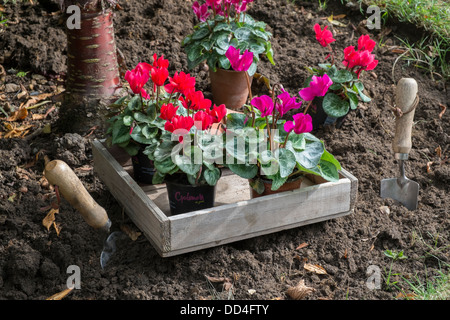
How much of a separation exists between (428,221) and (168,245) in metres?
1.48

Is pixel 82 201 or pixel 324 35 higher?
pixel 324 35

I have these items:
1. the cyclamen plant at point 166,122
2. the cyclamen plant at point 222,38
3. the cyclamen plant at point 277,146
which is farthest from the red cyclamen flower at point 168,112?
the cyclamen plant at point 222,38

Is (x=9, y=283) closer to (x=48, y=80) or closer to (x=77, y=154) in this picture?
(x=77, y=154)

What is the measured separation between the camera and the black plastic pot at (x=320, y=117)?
13.0 ft

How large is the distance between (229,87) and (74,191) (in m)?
1.59

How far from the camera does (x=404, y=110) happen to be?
3.54 metres

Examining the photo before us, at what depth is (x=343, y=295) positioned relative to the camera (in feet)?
9.71

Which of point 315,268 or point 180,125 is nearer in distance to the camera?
point 180,125

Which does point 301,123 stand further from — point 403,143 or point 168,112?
point 403,143

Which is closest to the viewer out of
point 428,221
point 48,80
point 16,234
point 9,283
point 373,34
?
point 9,283

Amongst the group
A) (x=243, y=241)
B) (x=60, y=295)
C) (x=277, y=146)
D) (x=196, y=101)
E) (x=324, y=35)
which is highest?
(x=196, y=101)

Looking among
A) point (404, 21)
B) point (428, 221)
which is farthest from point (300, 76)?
point (428, 221)

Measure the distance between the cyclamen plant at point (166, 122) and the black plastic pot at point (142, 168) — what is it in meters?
0.07

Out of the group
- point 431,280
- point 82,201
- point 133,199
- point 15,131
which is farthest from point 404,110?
point 15,131
